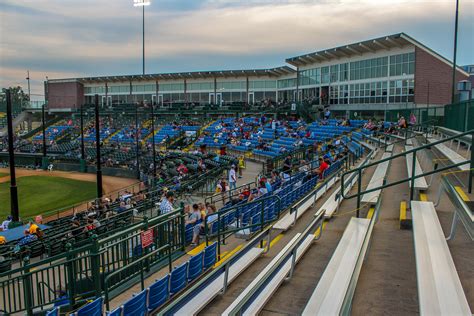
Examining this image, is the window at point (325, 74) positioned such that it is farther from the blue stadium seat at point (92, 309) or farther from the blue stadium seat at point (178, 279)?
the blue stadium seat at point (92, 309)

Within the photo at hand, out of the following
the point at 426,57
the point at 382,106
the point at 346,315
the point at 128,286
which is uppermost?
the point at 426,57

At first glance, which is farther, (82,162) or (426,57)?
(82,162)

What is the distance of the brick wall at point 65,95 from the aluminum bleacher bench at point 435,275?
229ft

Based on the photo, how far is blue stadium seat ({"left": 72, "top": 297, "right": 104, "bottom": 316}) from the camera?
17.3ft

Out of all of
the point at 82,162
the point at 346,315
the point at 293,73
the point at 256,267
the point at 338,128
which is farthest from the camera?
the point at 293,73

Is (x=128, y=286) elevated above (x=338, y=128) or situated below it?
below

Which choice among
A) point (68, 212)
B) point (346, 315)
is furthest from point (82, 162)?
point (346, 315)

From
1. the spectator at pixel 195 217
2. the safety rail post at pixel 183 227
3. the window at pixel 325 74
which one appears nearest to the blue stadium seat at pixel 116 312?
the safety rail post at pixel 183 227

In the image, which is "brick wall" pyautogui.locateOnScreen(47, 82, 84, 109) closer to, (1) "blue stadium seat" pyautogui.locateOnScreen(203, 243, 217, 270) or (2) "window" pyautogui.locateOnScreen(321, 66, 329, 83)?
(2) "window" pyautogui.locateOnScreen(321, 66, 329, 83)

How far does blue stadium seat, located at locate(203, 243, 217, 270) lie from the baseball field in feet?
54.4

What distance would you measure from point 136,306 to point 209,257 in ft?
7.93

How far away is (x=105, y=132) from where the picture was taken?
50.9 meters

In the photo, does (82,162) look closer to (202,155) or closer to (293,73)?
(202,155)

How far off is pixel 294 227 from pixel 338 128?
22.7 meters
